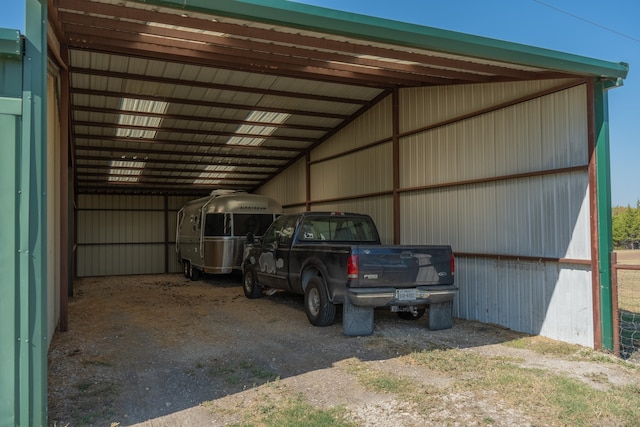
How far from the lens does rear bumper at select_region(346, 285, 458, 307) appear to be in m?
6.74

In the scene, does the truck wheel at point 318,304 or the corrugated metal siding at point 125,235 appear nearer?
the truck wheel at point 318,304

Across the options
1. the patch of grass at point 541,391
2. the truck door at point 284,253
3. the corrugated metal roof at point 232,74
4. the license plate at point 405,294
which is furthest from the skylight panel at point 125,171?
the patch of grass at point 541,391

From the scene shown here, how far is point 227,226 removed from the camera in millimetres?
13242

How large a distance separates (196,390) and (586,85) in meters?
6.47

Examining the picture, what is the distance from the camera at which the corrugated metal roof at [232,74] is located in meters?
5.48

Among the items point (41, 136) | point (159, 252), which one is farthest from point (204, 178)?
point (41, 136)

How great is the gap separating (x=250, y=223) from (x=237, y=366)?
324 inches

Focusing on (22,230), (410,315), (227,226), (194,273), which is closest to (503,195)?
(410,315)

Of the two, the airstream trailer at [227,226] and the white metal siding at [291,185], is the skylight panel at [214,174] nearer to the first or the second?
the white metal siding at [291,185]

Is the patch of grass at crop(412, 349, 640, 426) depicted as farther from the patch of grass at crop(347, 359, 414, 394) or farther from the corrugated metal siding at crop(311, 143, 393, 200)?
the corrugated metal siding at crop(311, 143, 393, 200)

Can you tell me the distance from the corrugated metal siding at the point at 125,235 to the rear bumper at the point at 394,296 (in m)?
14.8

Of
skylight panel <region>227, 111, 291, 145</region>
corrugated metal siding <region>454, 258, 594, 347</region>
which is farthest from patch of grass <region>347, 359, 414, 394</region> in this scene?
skylight panel <region>227, 111, 291, 145</region>

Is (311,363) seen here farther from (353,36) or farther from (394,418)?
(353,36)

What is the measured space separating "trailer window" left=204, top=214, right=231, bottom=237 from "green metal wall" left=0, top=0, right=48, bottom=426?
9628mm
